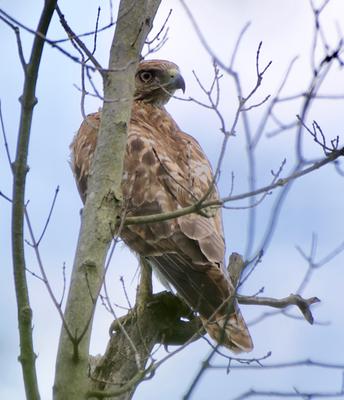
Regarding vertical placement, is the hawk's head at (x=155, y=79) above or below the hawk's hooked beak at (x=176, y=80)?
above

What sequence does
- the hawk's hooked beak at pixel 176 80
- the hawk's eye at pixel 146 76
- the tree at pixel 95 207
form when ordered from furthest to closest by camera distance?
the hawk's eye at pixel 146 76 → the hawk's hooked beak at pixel 176 80 → the tree at pixel 95 207

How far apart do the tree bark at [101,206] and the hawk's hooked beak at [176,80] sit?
2.99 m

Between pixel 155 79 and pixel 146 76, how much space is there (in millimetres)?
153

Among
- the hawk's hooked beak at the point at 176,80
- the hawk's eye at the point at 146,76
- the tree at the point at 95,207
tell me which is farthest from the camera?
the hawk's eye at the point at 146,76

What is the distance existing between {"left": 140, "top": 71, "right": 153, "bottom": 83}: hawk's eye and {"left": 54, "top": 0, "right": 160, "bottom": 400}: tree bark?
3.36 metres

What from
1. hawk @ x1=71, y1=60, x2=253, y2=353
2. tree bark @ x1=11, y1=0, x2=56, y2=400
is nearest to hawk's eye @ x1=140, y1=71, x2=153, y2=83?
hawk @ x1=71, y1=60, x2=253, y2=353

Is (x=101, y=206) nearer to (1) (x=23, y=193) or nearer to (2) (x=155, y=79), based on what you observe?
(1) (x=23, y=193)

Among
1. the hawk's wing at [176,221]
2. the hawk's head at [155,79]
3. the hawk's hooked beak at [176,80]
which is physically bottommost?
the hawk's wing at [176,221]

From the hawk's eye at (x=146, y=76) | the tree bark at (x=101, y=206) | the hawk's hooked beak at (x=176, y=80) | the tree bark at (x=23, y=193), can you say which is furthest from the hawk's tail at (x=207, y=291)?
the hawk's eye at (x=146, y=76)

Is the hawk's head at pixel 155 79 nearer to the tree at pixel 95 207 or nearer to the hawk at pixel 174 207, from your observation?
the hawk at pixel 174 207

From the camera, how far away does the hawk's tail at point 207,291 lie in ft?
21.8

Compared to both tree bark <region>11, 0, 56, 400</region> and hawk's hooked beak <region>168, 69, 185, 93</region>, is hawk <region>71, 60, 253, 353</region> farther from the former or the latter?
tree bark <region>11, 0, 56, 400</region>

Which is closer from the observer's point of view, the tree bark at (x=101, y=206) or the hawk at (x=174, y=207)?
the tree bark at (x=101, y=206)

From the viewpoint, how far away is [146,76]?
32.2ft
